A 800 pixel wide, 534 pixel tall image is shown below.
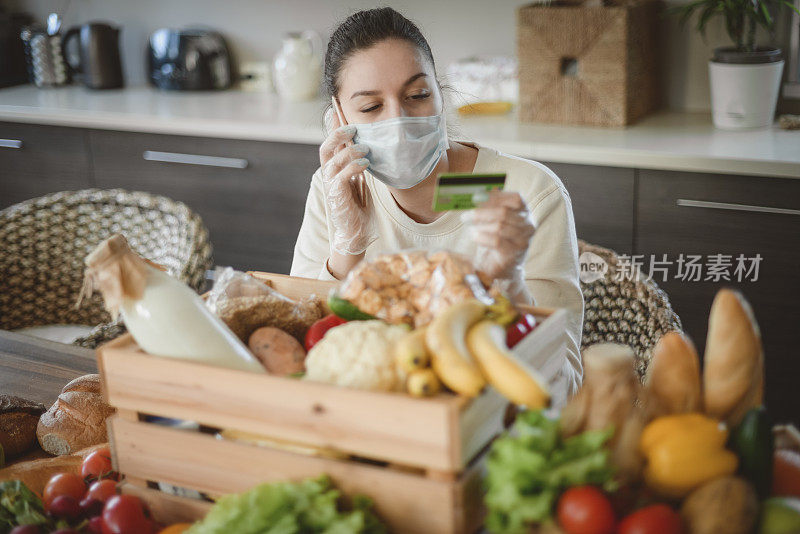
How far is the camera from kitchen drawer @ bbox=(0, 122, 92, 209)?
3.31 meters

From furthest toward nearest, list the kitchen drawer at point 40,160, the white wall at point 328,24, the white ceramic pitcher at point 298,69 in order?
1. the kitchen drawer at point 40,160
2. the white ceramic pitcher at point 298,69
3. the white wall at point 328,24

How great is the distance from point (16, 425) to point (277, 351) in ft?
1.76

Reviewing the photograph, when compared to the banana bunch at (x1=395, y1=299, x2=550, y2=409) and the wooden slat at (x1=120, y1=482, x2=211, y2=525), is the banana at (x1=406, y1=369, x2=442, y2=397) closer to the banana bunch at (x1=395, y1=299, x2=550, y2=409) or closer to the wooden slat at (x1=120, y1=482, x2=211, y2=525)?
the banana bunch at (x1=395, y1=299, x2=550, y2=409)

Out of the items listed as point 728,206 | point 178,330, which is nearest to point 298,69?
point 728,206

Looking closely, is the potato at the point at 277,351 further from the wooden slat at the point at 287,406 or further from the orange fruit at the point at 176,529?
the orange fruit at the point at 176,529

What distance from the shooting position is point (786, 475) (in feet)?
2.57

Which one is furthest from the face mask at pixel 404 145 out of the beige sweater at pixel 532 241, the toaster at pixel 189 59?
the toaster at pixel 189 59

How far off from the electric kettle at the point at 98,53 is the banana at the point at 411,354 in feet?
10.4

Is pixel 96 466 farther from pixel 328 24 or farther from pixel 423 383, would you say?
pixel 328 24

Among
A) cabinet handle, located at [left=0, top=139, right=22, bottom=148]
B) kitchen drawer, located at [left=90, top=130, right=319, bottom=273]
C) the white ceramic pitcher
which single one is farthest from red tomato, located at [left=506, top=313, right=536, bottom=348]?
cabinet handle, located at [left=0, top=139, right=22, bottom=148]

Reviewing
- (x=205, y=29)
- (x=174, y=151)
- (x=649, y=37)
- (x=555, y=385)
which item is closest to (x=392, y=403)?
(x=555, y=385)

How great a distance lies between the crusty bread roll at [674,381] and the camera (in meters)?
0.80

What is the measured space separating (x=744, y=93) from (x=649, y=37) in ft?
1.21

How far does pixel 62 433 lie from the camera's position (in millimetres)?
1189
